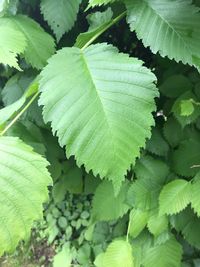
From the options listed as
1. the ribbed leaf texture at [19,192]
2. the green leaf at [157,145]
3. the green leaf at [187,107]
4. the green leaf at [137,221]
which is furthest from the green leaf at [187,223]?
the ribbed leaf texture at [19,192]

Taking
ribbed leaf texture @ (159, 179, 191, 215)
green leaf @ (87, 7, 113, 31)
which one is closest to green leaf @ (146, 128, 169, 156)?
ribbed leaf texture @ (159, 179, 191, 215)

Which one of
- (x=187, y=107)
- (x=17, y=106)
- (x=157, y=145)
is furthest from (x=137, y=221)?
(x=17, y=106)

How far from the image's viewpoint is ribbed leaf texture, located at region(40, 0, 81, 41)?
117 cm

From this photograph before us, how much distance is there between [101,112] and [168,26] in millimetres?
315

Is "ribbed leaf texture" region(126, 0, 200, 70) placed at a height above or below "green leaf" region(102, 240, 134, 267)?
above

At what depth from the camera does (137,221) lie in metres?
1.45

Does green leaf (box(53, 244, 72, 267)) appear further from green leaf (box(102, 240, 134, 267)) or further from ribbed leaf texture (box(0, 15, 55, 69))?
ribbed leaf texture (box(0, 15, 55, 69))

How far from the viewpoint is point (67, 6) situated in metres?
1.17

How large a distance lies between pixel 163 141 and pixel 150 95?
0.63 m

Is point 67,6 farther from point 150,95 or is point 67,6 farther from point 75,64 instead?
point 150,95

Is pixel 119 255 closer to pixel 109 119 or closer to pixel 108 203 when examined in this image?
pixel 108 203

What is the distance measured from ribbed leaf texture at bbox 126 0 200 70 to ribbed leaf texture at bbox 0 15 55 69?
0.27 metres

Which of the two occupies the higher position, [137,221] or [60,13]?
[60,13]

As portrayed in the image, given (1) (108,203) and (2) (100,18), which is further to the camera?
(1) (108,203)
